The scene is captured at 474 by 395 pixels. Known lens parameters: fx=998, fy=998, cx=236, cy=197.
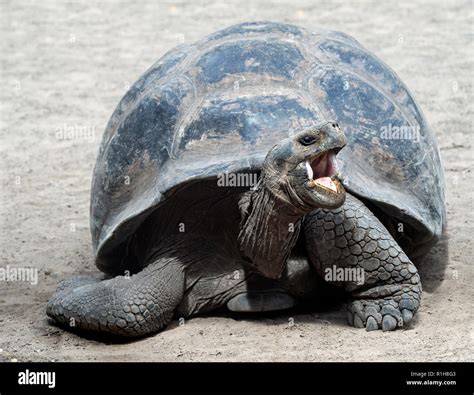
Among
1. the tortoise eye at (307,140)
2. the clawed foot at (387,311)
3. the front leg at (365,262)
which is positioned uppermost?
the tortoise eye at (307,140)

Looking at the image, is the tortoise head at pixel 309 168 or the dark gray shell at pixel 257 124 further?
the dark gray shell at pixel 257 124

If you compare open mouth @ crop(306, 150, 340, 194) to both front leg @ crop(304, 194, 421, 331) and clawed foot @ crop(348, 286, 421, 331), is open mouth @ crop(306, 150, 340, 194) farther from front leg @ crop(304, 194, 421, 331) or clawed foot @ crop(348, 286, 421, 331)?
clawed foot @ crop(348, 286, 421, 331)

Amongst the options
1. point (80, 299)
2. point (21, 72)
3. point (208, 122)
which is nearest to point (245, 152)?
point (208, 122)

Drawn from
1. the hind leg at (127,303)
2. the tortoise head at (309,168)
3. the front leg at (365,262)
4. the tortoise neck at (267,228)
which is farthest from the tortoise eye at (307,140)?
the hind leg at (127,303)

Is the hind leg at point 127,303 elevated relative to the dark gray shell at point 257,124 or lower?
lower

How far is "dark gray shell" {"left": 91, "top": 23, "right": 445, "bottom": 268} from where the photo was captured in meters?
4.92

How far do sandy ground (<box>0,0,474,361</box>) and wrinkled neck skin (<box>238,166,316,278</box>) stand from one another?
0.37m

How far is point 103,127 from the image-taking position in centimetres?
922

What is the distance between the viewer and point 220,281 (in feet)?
16.8

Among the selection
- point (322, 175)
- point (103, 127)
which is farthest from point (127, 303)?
point (103, 127)

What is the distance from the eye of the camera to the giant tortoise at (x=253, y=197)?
15.8 feet

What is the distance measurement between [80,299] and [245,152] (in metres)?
1.13

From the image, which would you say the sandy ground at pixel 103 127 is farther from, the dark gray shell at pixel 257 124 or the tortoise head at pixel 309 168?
the tortoise head at pixel 309 168
